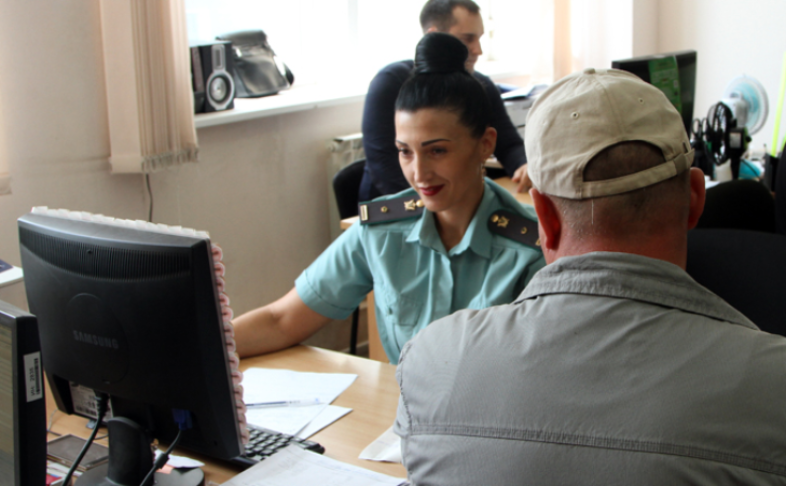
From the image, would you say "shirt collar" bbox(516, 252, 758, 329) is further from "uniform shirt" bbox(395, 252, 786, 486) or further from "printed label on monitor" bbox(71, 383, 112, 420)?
"printed label on monitor" bbox(71, 383, 112, 420)

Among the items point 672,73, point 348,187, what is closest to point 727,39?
point 672,73

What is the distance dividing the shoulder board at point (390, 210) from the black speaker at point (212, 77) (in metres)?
1.18

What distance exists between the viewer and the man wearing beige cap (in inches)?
28.0

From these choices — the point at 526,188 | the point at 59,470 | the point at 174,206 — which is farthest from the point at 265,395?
the point at 526,188

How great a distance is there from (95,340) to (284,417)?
44 centimetres

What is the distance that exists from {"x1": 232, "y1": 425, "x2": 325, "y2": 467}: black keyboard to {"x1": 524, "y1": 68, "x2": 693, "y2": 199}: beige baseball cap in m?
0.68

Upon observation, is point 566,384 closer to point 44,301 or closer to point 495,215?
point 44,301

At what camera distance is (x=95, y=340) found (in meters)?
1.10

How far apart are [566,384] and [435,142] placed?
1041mm

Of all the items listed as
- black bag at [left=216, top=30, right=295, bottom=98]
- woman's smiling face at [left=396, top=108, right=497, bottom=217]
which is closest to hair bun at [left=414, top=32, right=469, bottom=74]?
woman's smiling face at [left=396, top=108, right=497, bottom=217]

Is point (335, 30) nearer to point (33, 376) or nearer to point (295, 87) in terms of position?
point (295, 87)

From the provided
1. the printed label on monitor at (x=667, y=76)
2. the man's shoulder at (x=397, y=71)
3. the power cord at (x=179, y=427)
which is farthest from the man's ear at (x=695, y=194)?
the printed label on monitor at (x=667, y=76)

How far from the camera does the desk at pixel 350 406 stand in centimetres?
127

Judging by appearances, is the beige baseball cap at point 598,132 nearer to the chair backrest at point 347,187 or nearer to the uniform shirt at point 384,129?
the uniform shirt at point 384,129
